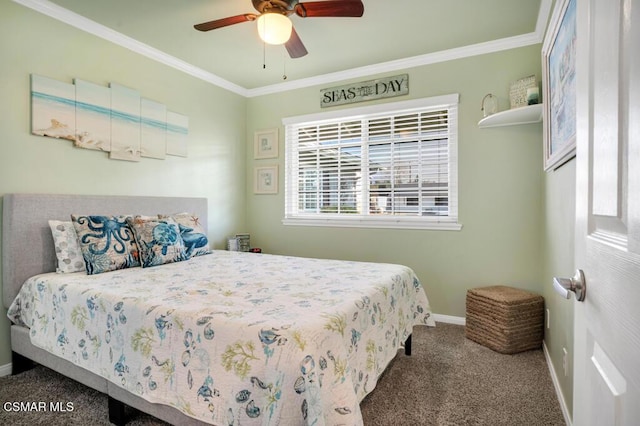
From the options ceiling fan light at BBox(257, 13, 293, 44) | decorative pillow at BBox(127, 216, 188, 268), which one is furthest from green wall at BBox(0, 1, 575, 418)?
ceiling fan light at BBox(257, 13, 293, 44)

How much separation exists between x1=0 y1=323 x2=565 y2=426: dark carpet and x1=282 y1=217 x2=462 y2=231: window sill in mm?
1185

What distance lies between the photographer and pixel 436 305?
11.2ft

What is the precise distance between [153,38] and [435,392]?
3.64 metres

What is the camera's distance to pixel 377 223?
12.0 ft

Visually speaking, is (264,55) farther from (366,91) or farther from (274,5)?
(274,5)

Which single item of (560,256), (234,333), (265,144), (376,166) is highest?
(265,144)

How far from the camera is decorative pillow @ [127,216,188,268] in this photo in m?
2.55

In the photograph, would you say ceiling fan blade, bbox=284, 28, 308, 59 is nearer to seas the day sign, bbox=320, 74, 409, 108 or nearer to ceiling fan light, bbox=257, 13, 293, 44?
ceiling fan light, bbox=257, 13, 293, 44

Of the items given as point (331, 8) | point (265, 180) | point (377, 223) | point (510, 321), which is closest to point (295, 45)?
point (331, 8)

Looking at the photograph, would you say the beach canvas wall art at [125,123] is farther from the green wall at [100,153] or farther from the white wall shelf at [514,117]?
the white wall shelf at [514,117]

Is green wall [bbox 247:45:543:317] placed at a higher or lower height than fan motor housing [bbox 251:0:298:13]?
lower

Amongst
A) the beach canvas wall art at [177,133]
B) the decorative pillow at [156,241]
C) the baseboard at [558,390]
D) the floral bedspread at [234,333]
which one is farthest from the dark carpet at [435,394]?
the beach canvas wall art at [177,133]

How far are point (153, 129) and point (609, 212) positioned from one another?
11.4ft

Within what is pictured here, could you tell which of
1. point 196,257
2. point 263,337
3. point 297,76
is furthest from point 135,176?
point 263,337
